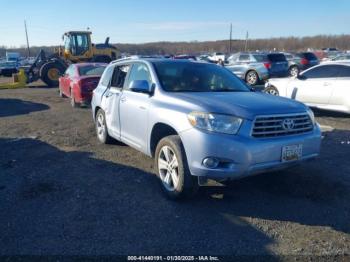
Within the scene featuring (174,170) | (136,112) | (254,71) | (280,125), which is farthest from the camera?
(254,71)

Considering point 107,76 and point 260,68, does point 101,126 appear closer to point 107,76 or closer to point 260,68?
point 107,76

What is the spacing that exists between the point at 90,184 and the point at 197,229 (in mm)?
2017

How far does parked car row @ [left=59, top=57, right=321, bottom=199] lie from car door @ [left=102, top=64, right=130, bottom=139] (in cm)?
13

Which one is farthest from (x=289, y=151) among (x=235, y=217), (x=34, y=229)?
(x=34, y=229)

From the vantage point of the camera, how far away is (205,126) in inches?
164

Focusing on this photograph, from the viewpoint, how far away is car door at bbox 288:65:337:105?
10298 millimetres

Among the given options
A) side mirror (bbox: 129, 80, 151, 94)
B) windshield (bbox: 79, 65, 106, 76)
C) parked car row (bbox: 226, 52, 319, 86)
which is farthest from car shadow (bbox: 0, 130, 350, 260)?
parked car row (bbox: 226, 52, 319, 86)

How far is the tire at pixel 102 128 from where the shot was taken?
7.19 meters

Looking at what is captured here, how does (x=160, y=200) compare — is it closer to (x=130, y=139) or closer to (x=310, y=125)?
(x=130, y=139)

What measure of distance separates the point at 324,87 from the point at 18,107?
34.6 feet

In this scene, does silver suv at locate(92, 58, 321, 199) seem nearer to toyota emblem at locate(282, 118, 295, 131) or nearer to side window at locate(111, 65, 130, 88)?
toyota emblem at locate(282, 118, 295, 131)

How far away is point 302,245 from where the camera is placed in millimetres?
3611

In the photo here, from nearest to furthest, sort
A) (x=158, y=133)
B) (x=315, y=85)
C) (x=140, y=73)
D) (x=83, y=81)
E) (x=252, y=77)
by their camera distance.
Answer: (x=158, y=133) < (x=140, y=73) < (x=315, y=85) < (x=83, y=81) < (x=252, y=77)

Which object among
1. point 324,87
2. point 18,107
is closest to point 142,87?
point 324,87
